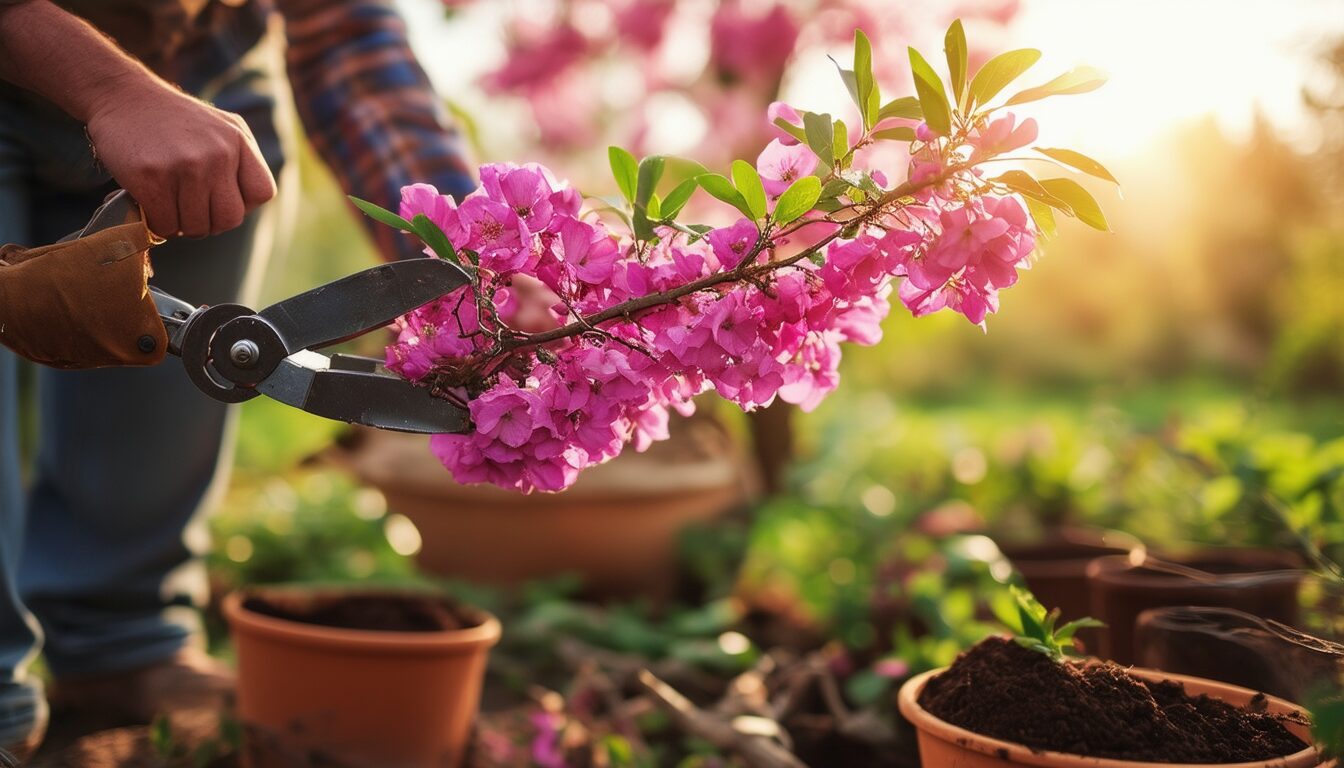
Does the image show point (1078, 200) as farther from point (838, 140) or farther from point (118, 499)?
point (118, 499)

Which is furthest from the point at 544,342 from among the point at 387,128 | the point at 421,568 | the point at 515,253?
the point at 421,568

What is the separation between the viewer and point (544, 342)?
1028mm

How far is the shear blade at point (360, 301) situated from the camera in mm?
995

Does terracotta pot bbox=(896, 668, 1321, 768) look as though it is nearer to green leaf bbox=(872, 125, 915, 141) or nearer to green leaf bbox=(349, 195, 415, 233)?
green leaf bbox=(872, 125, 915, 141)

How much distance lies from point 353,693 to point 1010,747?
3.36 ft

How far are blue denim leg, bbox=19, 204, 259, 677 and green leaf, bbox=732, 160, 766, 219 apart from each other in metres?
1.12

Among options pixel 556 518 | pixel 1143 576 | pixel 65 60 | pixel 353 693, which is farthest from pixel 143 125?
pixel 556 518

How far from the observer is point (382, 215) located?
953 mm

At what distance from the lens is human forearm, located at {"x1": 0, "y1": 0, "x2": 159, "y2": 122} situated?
3.56 ft

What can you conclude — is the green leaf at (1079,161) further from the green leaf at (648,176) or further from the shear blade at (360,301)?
the shear blade at (360,301)

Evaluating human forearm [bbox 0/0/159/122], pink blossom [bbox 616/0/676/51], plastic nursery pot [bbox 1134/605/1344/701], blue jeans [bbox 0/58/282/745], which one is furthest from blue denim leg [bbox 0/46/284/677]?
pink blossom [bbox 616/0/676/51]

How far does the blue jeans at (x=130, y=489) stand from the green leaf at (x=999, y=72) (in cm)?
125

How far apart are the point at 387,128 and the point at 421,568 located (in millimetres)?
1643

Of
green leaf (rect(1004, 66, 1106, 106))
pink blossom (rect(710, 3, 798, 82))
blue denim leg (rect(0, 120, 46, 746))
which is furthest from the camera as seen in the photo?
pink blossom (rect(710, 3, 798, 82))
